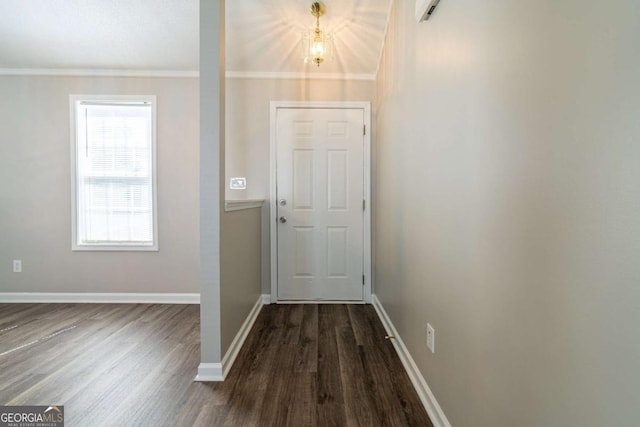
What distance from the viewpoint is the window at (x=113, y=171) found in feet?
9.70

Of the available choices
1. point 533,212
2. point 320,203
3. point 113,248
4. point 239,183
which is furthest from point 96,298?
point 533,212

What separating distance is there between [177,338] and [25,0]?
2.85m

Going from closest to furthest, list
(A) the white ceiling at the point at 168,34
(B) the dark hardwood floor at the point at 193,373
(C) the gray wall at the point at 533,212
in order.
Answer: (C) the gray wall at the point at 533,212 → (B) the dark hardwood floor at the point at 193,373 → (A) the white ceiling at the point at 168,34

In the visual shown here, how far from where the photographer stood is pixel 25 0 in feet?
7.34

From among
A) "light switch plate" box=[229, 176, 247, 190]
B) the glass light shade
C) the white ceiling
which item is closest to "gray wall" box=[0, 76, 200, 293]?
the white ceiling

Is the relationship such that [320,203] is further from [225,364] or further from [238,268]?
[225,364]

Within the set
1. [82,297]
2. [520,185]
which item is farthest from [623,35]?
[82,297]

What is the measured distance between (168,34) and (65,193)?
6.28 ft

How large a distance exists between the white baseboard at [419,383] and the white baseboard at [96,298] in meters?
2.01

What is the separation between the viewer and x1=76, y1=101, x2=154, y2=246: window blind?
2967 millimetres

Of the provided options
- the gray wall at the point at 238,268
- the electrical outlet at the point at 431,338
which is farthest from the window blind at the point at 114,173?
the electrical outlet at the point at 431,338

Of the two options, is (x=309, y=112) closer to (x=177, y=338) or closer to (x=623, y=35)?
(x=177, y=338)

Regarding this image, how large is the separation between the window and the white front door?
1.35 meters

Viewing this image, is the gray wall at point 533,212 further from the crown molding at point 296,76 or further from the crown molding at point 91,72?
the crown molding at point 91,72
